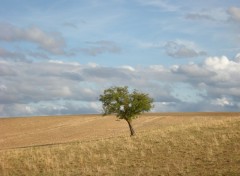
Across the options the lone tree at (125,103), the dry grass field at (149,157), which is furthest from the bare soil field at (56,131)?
the dry grass field at (149,157)

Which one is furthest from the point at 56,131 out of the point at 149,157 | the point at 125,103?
the point at 149,157

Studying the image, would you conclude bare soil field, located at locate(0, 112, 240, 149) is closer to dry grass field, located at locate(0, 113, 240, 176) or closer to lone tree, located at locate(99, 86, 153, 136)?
lone tree, located at locate(99, 86, 153, 136)

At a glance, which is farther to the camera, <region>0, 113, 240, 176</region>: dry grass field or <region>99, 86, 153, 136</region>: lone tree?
<region>99, 86, 153, 136</region>: lone tree

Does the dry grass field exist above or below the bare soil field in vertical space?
below

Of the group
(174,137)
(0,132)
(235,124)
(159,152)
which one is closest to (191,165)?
(159,152)

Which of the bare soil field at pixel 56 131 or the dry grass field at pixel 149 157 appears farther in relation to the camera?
the bare soil field at pixel 56 131

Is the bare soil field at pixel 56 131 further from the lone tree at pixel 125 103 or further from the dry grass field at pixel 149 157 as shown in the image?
the dry grass field at pixel 149 157

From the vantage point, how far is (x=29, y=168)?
35.2 metres

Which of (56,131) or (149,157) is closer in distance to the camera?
(149,157)

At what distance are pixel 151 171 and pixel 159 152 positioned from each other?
22.8 ft

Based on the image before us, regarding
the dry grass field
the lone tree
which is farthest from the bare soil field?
the dry grass field

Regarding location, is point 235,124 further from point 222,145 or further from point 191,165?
point 191,165

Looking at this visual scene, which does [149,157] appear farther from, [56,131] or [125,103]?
[56,131]

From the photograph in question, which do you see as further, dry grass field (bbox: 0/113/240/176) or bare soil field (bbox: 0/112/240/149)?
bare soil field (bbox: 0/112/240/149)
